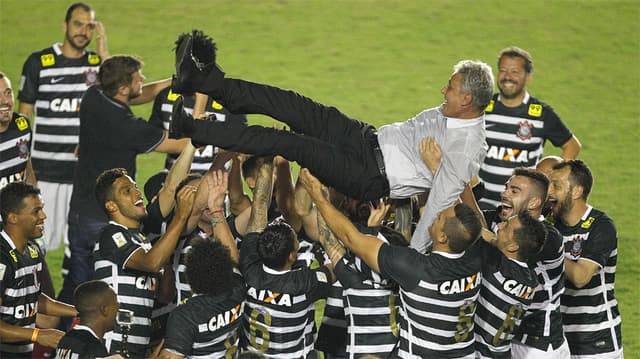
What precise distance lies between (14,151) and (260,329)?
2.96 metres

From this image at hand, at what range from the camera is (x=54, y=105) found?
9.73 m

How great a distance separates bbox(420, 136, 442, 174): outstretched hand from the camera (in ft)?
21.0

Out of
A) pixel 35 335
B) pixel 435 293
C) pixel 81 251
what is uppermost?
pixel 435 293

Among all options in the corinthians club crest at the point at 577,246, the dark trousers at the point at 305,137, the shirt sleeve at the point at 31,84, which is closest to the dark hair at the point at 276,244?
the dark trousers at the point at 305,137

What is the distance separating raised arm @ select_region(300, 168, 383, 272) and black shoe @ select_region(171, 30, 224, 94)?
97cm

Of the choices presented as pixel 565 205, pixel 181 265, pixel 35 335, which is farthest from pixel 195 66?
pixel 565 205

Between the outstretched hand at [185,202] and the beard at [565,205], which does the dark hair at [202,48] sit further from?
the beard at [565,205]

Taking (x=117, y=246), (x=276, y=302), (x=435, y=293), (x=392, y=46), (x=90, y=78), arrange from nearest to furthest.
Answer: (x=435, y=293)
(x=276, y=302)
(x=117, y=246)
(x=90, y=78)
(x=392, y=46)

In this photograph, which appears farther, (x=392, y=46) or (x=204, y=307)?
(x=392, y=46)

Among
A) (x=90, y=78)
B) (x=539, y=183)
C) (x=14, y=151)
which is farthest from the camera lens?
(x=90, y=78)

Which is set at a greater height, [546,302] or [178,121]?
[178,121]

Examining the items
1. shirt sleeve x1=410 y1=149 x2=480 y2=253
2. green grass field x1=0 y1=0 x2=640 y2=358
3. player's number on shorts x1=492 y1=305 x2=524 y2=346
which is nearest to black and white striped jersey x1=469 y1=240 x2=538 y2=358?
player's number on shorts x1=492 y1=305 x2=524 y2=346

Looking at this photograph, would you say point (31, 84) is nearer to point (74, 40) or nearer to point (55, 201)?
point (74, 40)

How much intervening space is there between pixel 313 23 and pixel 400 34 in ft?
4.50
